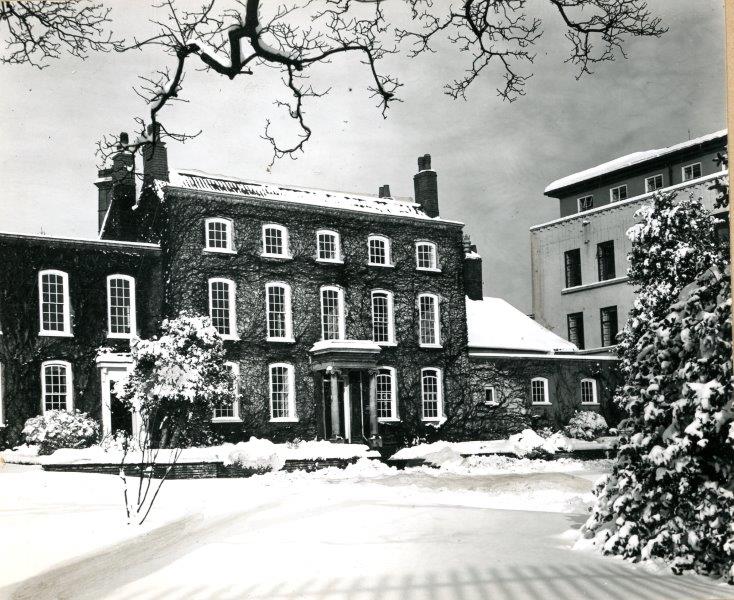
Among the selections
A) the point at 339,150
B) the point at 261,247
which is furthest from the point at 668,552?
the point at 261,247

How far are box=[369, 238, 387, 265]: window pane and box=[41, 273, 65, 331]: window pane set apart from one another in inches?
114

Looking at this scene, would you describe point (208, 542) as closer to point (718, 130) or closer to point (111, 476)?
point (111, 476)

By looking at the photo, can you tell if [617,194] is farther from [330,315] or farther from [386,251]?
[330,315]

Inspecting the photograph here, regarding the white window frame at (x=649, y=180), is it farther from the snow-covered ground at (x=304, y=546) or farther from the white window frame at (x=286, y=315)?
the white window frame at (x=286, y=315)

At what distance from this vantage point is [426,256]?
8.41m

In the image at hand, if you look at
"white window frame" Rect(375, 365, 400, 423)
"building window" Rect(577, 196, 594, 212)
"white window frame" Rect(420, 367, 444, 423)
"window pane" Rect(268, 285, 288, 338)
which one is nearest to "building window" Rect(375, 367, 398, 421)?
"white window frame" Rect(375, 365, 400, 423)

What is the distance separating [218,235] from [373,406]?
2206 millimetres

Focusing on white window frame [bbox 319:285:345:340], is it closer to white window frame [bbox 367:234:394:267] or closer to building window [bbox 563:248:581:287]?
white window frame [bbox 367:234:394:267]

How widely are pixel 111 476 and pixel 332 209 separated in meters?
3.04

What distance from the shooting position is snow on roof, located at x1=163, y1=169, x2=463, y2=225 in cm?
610

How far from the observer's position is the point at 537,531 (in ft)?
16.9

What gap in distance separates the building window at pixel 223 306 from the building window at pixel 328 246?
891 mm

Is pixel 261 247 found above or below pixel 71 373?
above

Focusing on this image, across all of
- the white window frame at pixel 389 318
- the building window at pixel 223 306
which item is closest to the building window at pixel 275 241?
the building window at pixel 223 306
